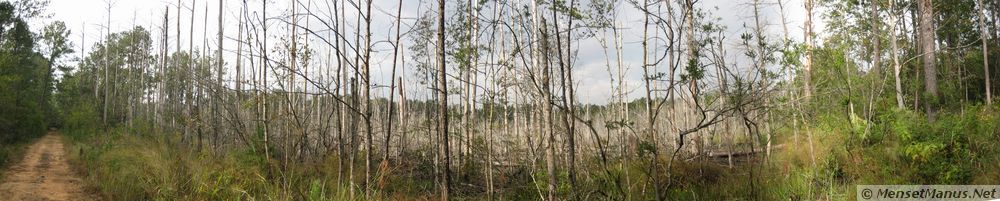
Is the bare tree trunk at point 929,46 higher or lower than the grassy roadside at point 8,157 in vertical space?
higher

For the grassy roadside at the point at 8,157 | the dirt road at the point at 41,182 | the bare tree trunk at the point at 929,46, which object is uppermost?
the bare tree trunk at the point at 929,46

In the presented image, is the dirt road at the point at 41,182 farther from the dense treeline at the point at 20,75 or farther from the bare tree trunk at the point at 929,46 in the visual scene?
the bare tree trunk at the point at 929,46

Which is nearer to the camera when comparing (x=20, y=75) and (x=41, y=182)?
(x=41, y=182)

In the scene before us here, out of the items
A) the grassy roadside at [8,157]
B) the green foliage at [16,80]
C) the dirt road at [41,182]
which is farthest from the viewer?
the green foliage at [16,80]

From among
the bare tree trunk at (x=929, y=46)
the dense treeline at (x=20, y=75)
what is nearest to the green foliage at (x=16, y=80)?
the dense treeline at (x=20, y=75)

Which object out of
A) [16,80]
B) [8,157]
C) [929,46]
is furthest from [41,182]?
[929,46]

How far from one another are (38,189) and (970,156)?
12359 millimetres

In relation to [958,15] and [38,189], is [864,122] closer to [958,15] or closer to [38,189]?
[38,189]

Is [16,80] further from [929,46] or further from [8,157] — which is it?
[929,46]

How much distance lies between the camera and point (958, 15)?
53.8 feet

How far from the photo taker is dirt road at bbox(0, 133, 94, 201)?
25.0 ft

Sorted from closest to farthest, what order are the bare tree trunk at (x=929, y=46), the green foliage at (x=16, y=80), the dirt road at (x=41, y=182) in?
the dirt road at (x=41, y=182), the bare tree trunk at (x=929, y=46), the green foliage at (x=16, y=80)

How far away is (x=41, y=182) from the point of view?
9062 millimetres

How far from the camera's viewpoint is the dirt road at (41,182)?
25.0 feet
